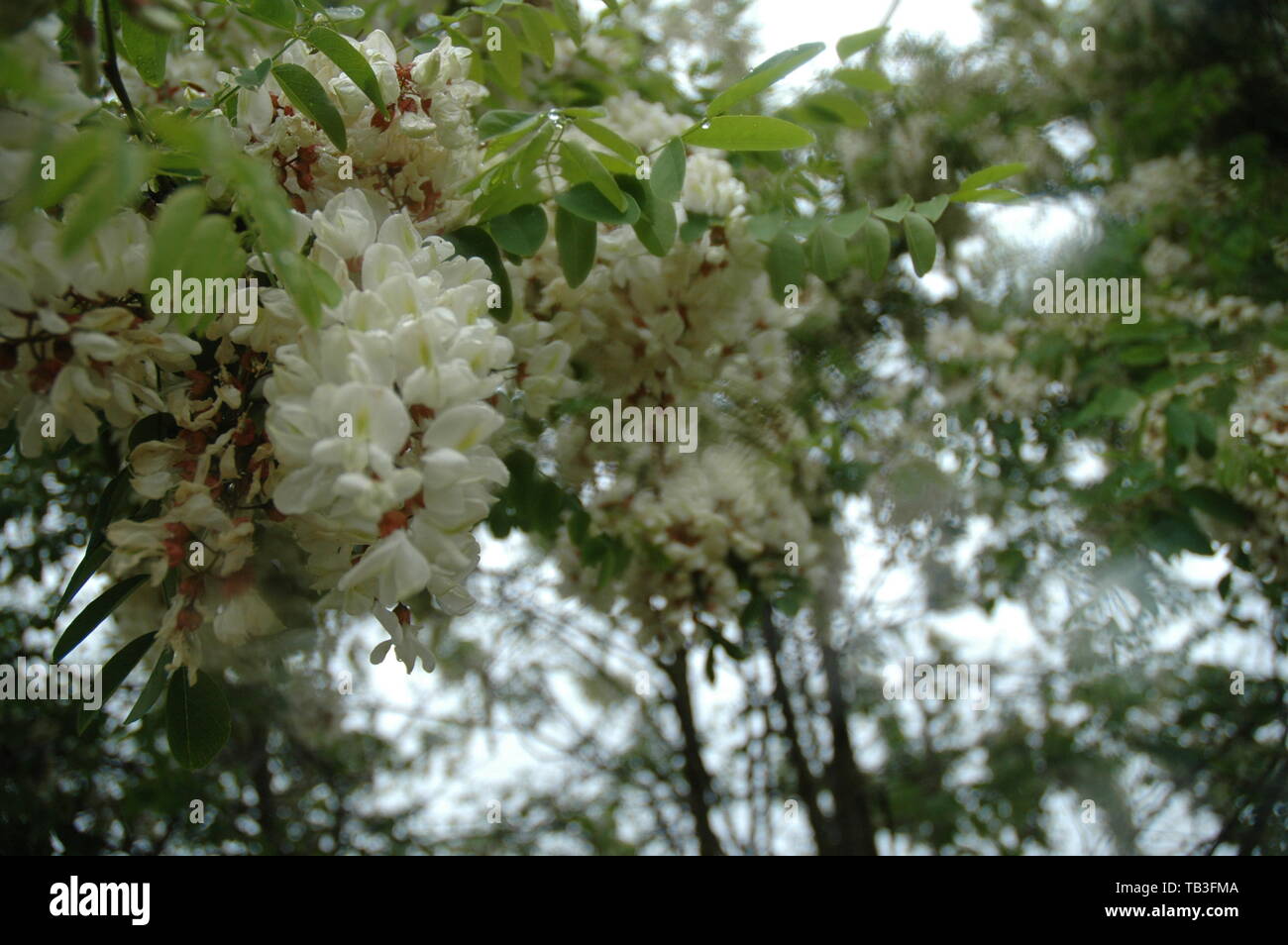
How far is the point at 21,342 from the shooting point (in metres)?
0.54

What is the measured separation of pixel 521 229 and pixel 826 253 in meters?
0.28

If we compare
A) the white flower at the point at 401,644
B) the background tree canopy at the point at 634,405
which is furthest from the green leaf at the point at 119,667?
the white flower at the point at 401,644

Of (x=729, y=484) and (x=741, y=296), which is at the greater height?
(x=741, y=296)

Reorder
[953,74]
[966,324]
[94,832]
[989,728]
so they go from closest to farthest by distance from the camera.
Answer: [94,832] < [966,324] < [953,74] < [989,728]

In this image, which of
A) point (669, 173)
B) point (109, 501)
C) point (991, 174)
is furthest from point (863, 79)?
point (109, 501)

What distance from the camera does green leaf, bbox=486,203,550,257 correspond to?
28.3 inches

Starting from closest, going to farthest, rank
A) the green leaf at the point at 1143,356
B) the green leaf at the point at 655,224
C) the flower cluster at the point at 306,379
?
1. the flower cluster at the point at 306,379
2. the green leaf at the point at 655,224
3. the green leaf at the point at 1143,356

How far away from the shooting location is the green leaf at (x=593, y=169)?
70 cm

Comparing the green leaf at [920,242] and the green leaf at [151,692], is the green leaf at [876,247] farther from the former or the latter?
the green leaf at [151,692]

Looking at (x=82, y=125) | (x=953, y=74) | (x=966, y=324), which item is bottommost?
(x=82, y=125)

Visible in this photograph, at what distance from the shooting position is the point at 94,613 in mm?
Result: 659
